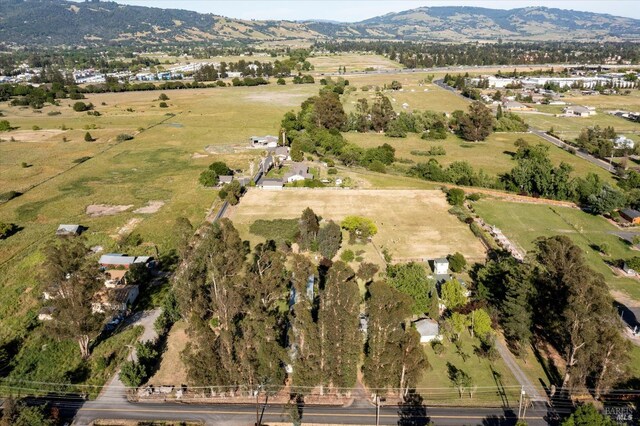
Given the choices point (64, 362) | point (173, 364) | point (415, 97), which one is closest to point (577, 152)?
point (415, 97)

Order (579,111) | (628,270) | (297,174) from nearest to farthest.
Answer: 1. (628,270)
2. (297,174)
3. (579,111)

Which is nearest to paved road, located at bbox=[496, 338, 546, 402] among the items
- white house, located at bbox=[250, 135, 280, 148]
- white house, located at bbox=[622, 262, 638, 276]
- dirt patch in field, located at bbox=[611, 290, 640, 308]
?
dirt patch in field, located at bbox=[611, 290, 640, 308]

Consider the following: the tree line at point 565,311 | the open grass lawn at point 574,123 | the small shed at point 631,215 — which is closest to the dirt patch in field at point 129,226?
the tree line at point 565,311

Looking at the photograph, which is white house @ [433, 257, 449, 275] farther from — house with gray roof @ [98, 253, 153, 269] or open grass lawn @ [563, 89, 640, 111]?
open grass lawn @ [563, 89, 640, 111]

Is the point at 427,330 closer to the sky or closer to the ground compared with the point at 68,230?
closer to the ground

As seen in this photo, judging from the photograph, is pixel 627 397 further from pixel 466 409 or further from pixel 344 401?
pixel 344 401

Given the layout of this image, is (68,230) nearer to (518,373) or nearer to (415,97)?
(518,373)
